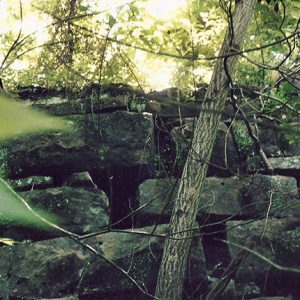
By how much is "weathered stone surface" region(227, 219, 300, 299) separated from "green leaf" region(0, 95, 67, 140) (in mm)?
4739

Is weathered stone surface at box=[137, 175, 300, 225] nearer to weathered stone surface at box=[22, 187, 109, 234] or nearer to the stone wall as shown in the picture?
the stone wall

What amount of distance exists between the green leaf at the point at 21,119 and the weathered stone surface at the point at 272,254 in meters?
4.74

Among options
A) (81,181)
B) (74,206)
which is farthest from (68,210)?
(81,181)

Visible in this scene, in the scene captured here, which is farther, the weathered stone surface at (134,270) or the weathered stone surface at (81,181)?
the weathered stone surface at (81,181)

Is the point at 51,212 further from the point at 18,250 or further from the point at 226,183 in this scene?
the point at 226,183

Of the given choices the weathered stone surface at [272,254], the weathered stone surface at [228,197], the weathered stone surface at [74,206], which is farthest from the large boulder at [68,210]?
the weathered stone surface at [272,254]

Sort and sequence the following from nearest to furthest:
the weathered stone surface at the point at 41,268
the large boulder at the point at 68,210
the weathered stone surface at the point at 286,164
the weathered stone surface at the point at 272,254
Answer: the weathered stone surface at the point at 41,268
the weathered stone surface at the point at 272,254
the large boulder at the point at 68,210
the weathered stone surface at the point at 286,164

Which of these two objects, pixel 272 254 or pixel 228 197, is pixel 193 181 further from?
pixel 272 254

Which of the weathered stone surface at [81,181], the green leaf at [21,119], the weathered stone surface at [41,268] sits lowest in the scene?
the weathered stone surface at [41,268]

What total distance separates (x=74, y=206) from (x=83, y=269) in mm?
904

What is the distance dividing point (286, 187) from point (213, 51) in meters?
2.15

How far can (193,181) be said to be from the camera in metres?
4.87

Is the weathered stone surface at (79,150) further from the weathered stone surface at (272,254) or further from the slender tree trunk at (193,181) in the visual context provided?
the weathered stone surface at (272,254)

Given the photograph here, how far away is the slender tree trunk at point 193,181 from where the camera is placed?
4.56m
